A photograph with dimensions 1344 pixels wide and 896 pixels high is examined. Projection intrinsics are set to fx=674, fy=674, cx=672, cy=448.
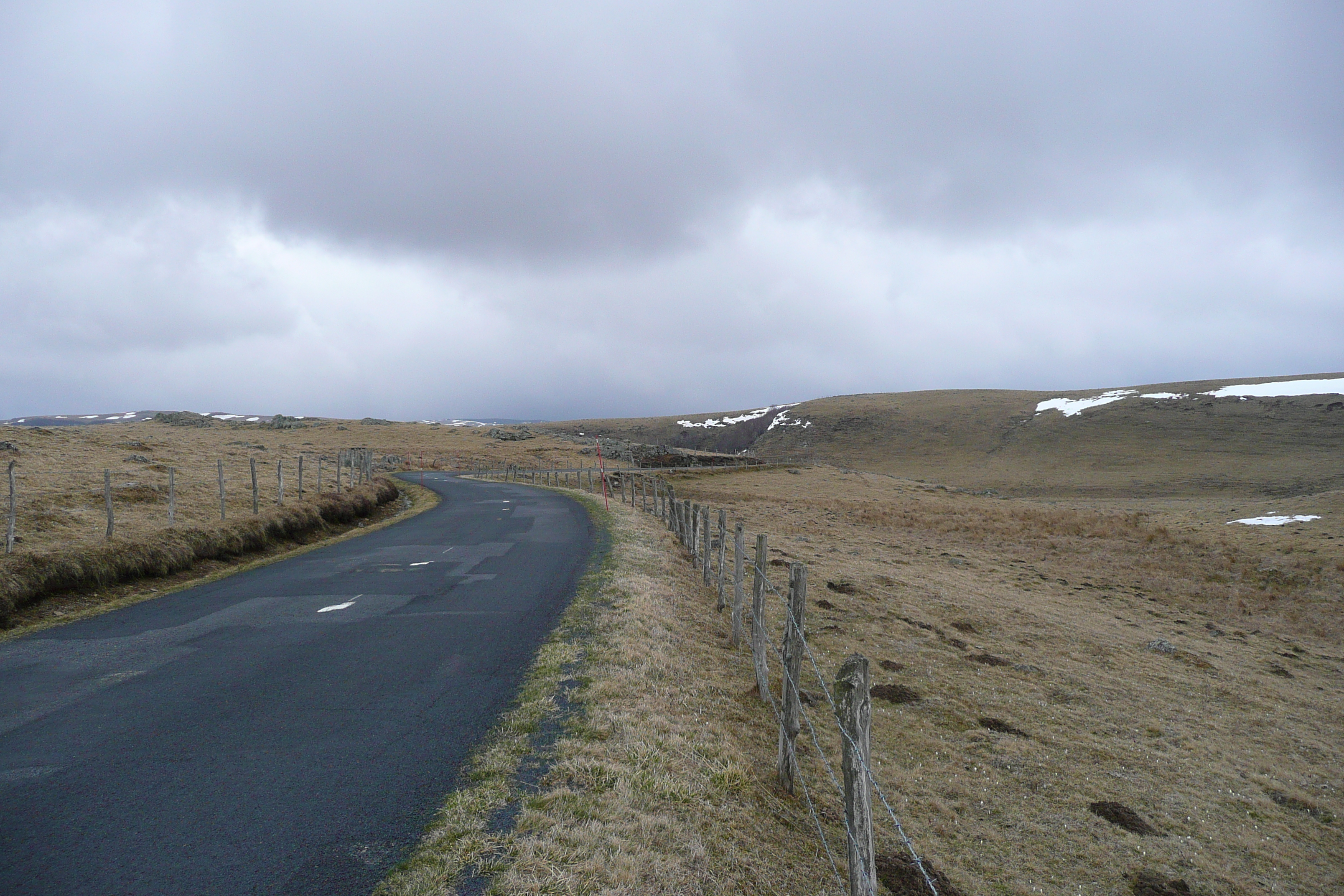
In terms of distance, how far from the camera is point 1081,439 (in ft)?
311

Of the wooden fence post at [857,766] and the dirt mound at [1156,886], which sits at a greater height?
the wooden fence post at [857,766]

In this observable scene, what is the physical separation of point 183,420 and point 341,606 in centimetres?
13777

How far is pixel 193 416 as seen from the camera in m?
128

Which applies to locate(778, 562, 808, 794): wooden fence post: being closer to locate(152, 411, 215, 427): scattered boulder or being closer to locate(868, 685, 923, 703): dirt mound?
locate(868, 685, 923, 703): dirt mound

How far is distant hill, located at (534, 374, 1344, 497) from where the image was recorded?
221ft

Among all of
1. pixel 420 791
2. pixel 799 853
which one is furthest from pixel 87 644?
pixel 799 853

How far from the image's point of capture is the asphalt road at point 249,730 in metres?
4.83

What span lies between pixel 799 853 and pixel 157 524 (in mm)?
18945

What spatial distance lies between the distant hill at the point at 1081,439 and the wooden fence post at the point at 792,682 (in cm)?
6496

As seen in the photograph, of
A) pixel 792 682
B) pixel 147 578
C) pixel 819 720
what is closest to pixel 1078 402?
pixel 819 720

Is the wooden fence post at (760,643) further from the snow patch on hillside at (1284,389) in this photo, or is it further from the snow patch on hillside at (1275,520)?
the snow patch on hillside at (1284,389)

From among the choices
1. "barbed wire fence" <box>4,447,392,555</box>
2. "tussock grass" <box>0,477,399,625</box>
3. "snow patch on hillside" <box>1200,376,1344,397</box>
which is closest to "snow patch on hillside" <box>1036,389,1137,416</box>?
"snow patch on hillside" <box>1200,376,1344,397</box>

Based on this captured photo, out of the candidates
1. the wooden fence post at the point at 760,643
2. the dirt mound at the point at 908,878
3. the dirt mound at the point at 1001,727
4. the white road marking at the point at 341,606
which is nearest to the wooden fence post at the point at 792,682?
the dirt mound at the point at 908,878

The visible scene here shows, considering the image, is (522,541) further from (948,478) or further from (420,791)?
(948,478)
